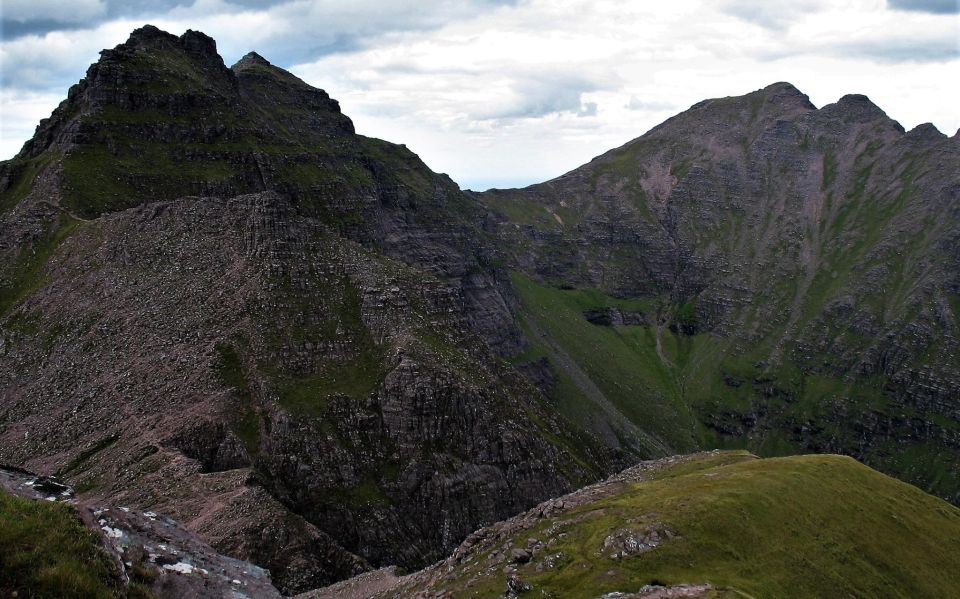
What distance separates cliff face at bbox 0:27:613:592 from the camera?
3954 inches

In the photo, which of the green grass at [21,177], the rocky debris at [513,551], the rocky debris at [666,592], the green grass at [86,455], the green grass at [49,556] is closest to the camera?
the green grass at [49,556]

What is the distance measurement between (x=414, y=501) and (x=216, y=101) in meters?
136

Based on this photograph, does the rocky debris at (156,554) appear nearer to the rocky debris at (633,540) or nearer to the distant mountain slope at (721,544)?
the distant mountain slope at (721,544)

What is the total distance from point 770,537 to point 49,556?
64.4 m

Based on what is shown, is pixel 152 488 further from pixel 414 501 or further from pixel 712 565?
pixel 712 565

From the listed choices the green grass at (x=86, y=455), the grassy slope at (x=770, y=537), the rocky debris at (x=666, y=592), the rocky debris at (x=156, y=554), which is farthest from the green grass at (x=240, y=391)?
the rocky debris at (x=666, y=592)

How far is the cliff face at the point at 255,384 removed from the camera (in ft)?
330

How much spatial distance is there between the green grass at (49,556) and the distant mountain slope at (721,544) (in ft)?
113

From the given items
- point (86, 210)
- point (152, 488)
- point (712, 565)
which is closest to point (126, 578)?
point (712, 565)

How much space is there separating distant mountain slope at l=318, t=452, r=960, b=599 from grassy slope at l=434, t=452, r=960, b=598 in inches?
6.0

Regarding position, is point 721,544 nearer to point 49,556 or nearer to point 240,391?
point 49,556

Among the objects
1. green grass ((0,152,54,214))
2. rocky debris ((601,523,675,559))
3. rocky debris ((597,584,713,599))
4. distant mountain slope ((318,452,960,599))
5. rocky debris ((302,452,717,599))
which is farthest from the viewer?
green grass ((0,152,54,214))

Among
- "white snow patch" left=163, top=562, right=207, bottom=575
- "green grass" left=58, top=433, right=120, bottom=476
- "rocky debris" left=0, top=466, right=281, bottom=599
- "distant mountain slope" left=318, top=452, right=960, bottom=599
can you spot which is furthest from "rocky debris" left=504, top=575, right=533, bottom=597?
"green grass" left=58, top=433, right=120, bottom=476

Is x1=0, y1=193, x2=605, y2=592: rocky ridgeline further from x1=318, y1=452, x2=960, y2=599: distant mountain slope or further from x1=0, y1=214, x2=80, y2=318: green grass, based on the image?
x1=318, y1=452, x2=960, y2=599: distant mountain slope
